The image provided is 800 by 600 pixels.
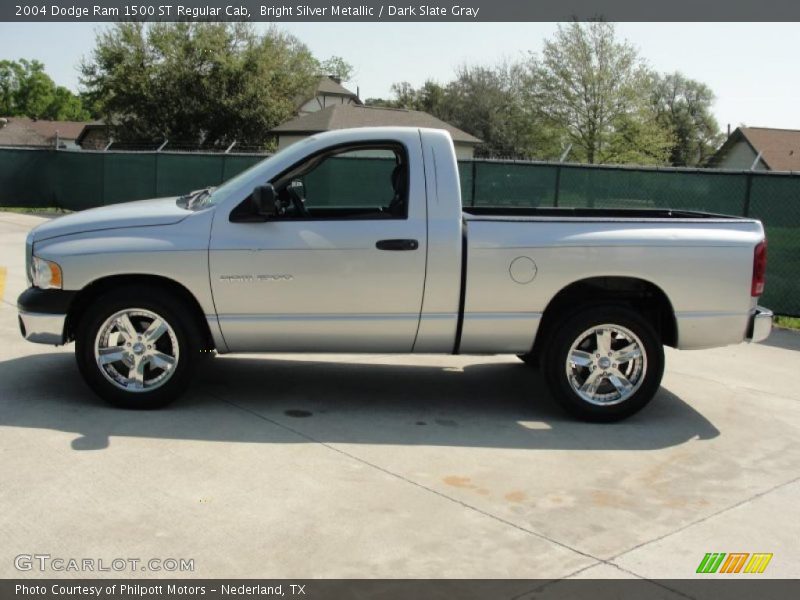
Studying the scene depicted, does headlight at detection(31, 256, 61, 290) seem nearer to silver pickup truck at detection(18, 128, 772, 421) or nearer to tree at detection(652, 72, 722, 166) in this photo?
silver pickup truck at detection(18, 128, 772, 421)

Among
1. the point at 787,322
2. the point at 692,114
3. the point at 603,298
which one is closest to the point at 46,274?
the point at 603,298

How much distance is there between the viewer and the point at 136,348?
19.9 ft

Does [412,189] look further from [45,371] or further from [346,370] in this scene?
[45,371]

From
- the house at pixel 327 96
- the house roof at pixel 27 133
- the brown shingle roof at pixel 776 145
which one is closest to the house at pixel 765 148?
the brown shingle roof at pixel 776 145

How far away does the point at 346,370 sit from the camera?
298 inches

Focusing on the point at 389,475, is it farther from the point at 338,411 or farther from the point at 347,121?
the point at 347,121

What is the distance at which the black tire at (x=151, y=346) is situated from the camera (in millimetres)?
6023

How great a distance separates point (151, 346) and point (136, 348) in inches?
4.0

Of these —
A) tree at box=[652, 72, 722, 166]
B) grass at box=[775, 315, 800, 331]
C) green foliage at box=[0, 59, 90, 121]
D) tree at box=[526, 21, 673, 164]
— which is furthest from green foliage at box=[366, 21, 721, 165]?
A: green foliage at box=[0, 59, 90, 121]

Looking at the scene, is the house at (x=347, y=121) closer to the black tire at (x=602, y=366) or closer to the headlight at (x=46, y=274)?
the headlight at (x=46, y=274)

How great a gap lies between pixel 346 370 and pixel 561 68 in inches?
1941

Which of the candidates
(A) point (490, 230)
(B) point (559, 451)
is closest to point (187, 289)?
(A) point (490, 230)

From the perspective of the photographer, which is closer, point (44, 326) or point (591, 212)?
point (44, 326)

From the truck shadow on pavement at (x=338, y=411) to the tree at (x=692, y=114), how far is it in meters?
84.6
